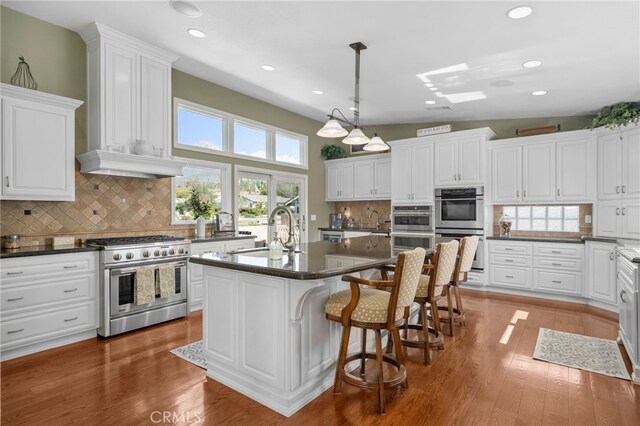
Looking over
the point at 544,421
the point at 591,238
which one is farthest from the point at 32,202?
the point at 591,238

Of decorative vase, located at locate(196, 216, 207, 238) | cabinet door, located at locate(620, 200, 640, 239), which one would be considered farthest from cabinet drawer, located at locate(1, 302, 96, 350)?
cabinet door, located at locate(620, 200, 640, 239)

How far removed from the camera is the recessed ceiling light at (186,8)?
3014 millimetres

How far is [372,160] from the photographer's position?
688 cm

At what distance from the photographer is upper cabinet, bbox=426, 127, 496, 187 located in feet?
17.9

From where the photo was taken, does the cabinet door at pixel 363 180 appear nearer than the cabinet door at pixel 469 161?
No

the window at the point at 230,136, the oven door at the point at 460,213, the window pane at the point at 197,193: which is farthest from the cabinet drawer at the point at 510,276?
the window pane at the point at 197,193

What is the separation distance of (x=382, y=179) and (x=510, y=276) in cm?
279

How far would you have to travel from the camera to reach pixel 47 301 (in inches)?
125

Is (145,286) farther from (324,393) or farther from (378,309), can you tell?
(378,309)

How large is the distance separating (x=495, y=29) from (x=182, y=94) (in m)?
3.85

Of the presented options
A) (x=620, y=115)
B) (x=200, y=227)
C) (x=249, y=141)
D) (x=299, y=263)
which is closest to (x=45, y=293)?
(x=200, y=227)

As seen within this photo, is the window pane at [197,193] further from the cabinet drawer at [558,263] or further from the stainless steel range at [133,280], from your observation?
the cabinet drawer at [558,263]

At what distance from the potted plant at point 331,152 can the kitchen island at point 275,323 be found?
16.0ft

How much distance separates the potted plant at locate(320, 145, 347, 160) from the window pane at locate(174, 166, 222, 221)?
2725mm
